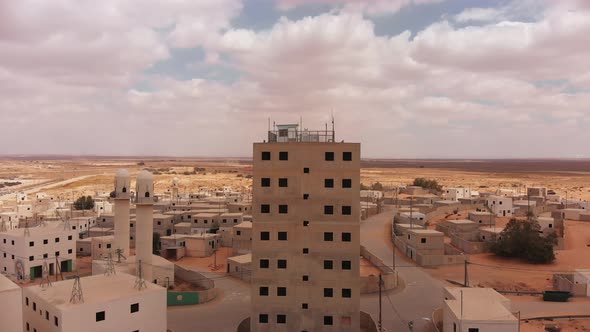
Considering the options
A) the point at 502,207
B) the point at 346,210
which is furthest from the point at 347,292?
the point at 502,207

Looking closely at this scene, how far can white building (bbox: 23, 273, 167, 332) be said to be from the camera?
28078mm

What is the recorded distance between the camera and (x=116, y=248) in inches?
1882

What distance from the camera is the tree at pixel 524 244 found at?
56000 mm

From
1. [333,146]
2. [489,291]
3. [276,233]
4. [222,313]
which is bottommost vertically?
[222,313]

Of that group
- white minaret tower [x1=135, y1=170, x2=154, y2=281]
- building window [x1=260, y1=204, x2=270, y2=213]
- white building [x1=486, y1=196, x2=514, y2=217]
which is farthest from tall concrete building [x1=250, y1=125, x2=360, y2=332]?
white building [x1=486, y1=196, x2=514, y2=217]

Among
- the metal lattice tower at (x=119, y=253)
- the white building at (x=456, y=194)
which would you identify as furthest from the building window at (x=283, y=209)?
the white building at (x=456, y=194)

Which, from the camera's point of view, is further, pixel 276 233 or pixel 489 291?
pixel 489 291

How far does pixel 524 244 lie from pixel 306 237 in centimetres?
3558

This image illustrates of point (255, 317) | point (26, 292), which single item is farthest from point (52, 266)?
point (255, 317)

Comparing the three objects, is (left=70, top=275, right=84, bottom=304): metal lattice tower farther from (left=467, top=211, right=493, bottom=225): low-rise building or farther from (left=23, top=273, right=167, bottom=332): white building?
(left=467, top=211, right=493, bottom=225): low-rise building

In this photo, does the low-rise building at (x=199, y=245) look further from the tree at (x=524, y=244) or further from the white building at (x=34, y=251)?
the tree at (x=524, y=244)

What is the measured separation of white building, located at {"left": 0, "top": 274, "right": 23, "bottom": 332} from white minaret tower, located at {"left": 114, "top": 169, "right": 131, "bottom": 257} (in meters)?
19.4

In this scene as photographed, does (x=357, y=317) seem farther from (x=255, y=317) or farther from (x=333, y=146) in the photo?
(x=333, y=146)

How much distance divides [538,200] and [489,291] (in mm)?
68716
